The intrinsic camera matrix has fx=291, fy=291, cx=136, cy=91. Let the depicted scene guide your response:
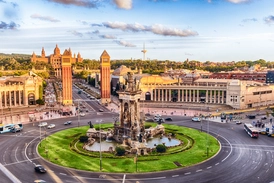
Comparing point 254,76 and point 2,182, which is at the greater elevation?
point 254,76

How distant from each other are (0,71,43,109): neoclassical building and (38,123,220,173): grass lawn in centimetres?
5439

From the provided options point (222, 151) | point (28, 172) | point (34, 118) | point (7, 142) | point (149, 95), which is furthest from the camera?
point (149, 95)

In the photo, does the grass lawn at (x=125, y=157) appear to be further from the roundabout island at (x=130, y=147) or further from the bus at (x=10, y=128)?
the bus at (x=10, y=128)

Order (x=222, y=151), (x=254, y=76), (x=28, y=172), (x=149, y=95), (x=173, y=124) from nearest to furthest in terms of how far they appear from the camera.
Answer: (x=28, y=172)
(x=222, y=151)
(x=173, y=124)
(x=149, y=95)
(x=254, y=76)

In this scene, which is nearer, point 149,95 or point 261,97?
point 261,97

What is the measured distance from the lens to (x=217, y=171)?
45.1 metres

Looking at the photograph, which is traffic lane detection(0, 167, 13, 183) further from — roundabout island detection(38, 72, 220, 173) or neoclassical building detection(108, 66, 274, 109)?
neoclassical building detection(108, 66, 274, 109)

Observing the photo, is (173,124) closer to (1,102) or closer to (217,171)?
(217,171)

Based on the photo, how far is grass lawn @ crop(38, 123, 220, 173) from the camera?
47.4 meters

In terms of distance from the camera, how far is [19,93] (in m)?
114

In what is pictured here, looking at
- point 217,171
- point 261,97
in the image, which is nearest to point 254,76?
point 261,97

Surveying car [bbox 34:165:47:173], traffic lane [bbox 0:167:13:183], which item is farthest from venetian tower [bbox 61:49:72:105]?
traffic lane [bbox 0:167:13:183]

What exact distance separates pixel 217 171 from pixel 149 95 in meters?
88.6

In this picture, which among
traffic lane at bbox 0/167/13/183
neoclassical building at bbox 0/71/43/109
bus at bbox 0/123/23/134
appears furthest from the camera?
neoclassical building at bbox 0/71/43/109
